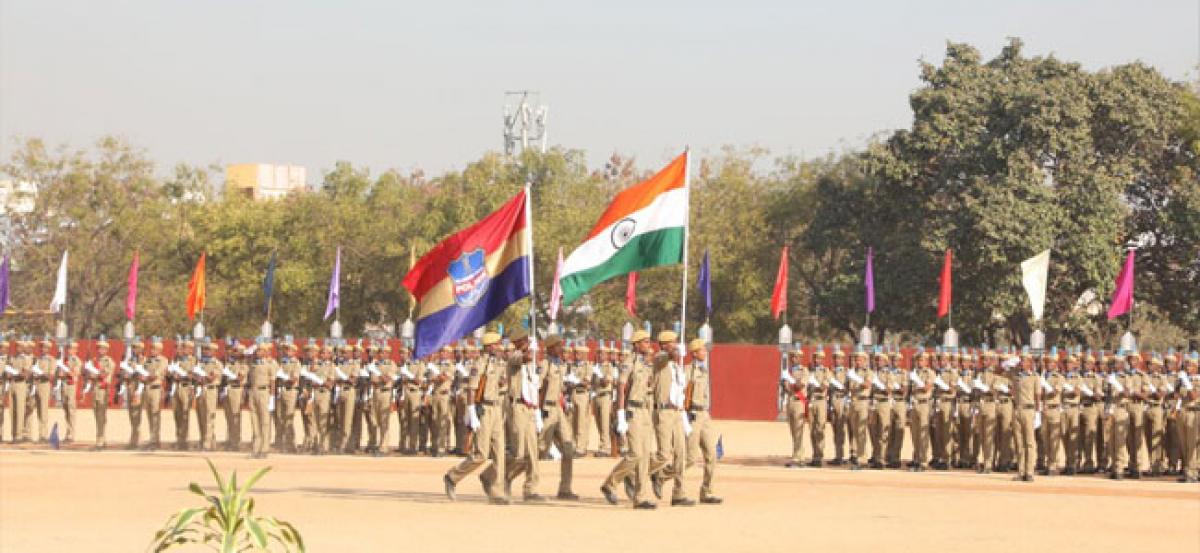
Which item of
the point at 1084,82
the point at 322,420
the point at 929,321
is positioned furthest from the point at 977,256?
the point at 322,420

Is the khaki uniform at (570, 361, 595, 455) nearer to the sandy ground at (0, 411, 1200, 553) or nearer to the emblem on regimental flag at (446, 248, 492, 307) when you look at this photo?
the sandy ground at (0, 411, 1200, 553)

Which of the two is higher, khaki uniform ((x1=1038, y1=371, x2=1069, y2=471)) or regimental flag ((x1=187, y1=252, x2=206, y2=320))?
regimental flag ((x1=187, y1=252, x2=206, y2=320))

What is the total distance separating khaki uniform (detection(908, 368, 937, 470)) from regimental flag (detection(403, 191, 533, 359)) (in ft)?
26.2

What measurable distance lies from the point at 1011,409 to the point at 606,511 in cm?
825

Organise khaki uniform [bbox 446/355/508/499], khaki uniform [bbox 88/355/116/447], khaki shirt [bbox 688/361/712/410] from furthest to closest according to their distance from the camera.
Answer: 1. khaki uniform [bbox 88/355/116/447]
2. khaki uniform [bbox 446/355/508/499]
3. khaki shirt [bbox 688/361/712/410]

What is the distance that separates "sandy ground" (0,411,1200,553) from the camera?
49.9ft

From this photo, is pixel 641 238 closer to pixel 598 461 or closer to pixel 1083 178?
pixel 598 461

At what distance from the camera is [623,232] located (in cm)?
1877

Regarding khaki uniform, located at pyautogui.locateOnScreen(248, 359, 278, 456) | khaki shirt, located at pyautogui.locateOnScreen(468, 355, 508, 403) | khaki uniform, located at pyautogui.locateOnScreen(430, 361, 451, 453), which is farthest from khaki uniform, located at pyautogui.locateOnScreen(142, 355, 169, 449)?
khaki shirt, located at pyautogui.locateOnScreen(468, 355, 508, 403)

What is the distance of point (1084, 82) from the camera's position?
39.9 metres

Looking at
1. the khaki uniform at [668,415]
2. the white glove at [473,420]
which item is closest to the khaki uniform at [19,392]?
the white glove at [473,420]

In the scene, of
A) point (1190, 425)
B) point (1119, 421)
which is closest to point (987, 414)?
point (1119, 421)

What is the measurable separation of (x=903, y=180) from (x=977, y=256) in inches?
138

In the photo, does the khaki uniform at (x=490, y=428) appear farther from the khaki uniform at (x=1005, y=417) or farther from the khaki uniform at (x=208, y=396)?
the khaki uniform at (x=208, y=396)
